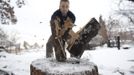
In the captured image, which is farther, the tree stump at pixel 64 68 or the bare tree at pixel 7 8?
the bare tree at pixel 7 8

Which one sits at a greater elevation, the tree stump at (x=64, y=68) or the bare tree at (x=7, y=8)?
the bare tree at (x=7, y=8)

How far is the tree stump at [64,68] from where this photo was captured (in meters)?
3.84

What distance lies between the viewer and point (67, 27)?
4.47 meters

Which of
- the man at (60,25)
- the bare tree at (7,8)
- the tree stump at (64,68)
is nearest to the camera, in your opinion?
the tree stump at (64,68)

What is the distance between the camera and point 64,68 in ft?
13.0

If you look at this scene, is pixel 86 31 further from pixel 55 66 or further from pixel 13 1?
pixel 13 1

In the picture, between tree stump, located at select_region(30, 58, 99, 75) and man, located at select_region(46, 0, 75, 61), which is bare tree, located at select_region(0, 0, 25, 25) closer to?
man, located at select_region(46, 0, 75, 61)

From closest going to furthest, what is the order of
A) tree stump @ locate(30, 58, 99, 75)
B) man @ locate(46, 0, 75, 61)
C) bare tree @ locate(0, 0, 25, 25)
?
1. tree stump @ locate(30, 58, 99, 75)
2. man @ locate(46, 0, 75, 61)
3. bare tree @ locate(0, 0, 25, 25)

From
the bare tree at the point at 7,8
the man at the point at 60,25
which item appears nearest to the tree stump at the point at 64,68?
the man at the point at 60,25

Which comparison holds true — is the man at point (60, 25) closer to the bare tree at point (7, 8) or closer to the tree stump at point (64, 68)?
the tree stump at point (64, 68)

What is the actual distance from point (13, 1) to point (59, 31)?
6.48m

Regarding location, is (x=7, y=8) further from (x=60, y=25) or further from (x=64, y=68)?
(x=64, y=68)

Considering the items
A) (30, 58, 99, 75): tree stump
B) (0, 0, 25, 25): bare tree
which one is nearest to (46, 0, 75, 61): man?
(30, 58, 99, 75): tree stump

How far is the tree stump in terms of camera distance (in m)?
3.84
